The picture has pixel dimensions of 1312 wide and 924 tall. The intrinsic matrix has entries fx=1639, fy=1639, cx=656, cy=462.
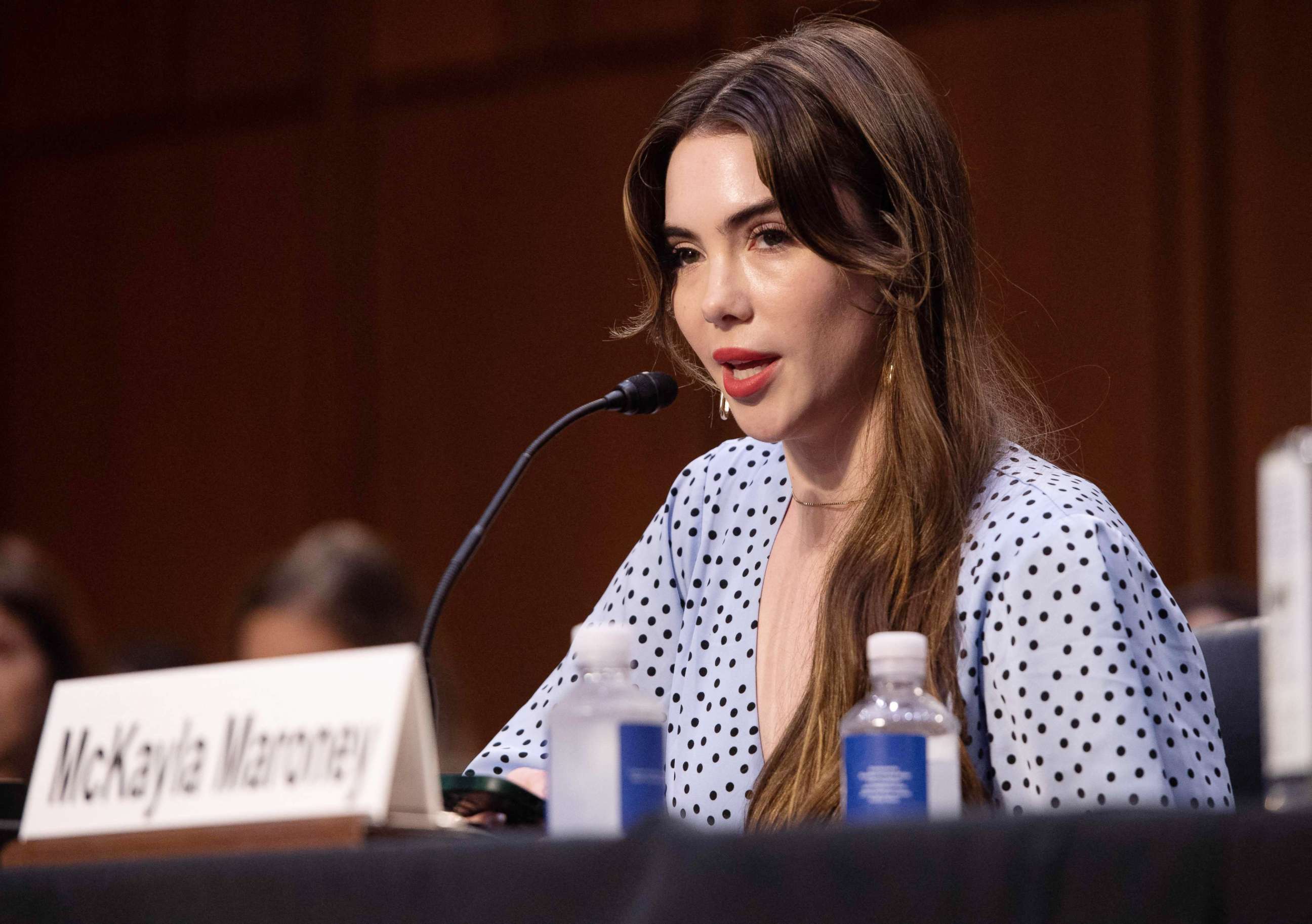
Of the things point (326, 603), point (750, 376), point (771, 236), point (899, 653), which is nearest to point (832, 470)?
point (750, 376)

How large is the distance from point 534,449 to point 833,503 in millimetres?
362

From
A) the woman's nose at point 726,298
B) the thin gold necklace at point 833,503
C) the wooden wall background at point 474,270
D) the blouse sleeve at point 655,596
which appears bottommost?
the blouse sleeve at point 655,596

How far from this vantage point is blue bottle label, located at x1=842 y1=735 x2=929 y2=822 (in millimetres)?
938

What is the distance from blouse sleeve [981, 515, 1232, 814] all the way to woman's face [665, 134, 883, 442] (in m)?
0.28

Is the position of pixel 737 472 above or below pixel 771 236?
below

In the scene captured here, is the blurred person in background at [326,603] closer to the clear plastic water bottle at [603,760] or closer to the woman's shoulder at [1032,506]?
the woman's shoulder at [1032,506]

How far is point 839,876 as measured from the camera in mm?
691

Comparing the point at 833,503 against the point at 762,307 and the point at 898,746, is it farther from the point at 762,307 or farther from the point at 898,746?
the point at 898,746

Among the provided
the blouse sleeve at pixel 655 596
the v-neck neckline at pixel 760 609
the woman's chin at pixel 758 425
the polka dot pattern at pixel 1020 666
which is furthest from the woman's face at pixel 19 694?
the woman's chin at pixel 758 425

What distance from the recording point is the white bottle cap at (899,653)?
965mm

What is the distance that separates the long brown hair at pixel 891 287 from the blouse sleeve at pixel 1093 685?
9cm

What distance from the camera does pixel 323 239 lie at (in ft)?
15.1

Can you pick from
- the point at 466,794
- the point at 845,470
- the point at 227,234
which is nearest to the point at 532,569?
the point at 227,234

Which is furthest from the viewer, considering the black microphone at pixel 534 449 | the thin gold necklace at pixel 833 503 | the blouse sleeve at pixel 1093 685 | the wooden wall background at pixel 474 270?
the wooden wall background at pixel 474 270
